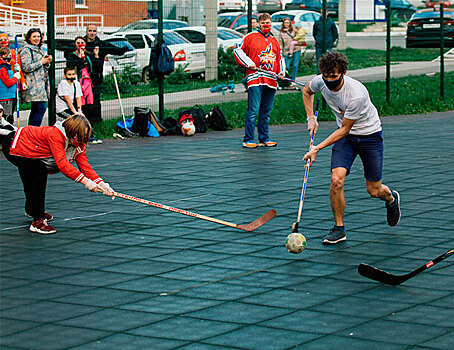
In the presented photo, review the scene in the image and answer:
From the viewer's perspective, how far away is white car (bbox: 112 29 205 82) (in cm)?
2003

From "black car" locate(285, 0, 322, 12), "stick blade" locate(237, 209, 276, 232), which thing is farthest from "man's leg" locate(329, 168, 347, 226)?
"black car" locate(285, 0, 322, 12)

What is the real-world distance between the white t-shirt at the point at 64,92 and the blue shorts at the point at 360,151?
6149 mm

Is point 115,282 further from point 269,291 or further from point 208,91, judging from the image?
point 208,91

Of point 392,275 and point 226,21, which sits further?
point 226,21

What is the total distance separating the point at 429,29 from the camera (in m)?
29.9

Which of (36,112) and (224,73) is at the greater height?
(224,73)

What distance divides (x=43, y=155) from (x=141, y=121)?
6.26m

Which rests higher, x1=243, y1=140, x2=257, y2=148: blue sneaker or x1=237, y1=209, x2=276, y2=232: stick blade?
x1=243, y1=140, x2=257, y2=148: blue sneaker

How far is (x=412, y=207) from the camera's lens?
26.1ft

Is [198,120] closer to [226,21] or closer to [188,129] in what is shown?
[188,129]

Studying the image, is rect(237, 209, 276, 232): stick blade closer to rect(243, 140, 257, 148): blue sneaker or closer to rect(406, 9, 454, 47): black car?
rect(243, 140, 257, 148): blue sneaker

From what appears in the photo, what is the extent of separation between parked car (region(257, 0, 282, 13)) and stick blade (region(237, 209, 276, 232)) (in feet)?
107

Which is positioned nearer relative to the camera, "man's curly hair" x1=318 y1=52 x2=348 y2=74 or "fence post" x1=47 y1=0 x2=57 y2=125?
"man's curly hair" x1=318 y1=52 x2=348 y2=74

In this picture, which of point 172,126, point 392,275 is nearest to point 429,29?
point 172,126
